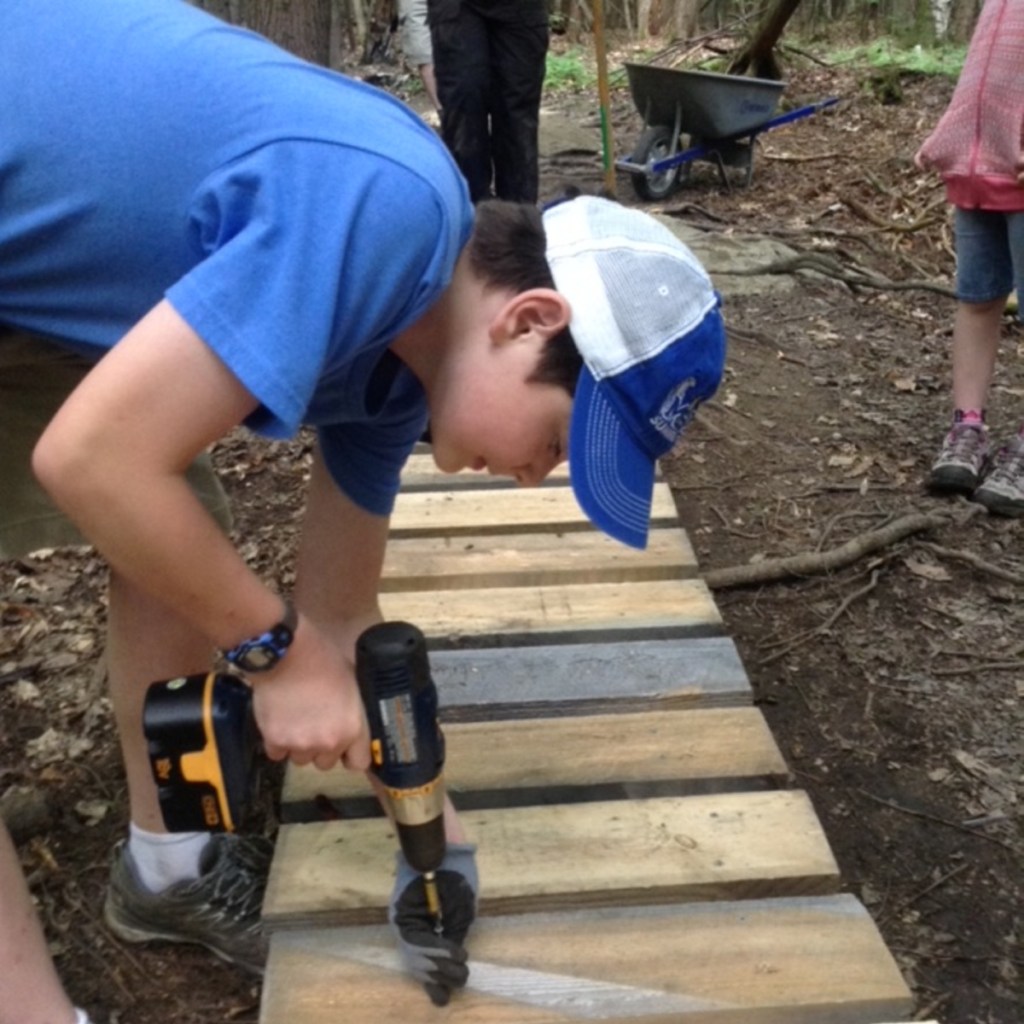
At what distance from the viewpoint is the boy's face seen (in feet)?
4.48

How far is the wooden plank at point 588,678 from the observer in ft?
7.00

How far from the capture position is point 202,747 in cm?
134

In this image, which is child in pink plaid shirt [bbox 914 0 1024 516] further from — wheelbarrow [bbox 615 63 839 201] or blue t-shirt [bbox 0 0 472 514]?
wheelbarrow [bbox 615 63 839 201]

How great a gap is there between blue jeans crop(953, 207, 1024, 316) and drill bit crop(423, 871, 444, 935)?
Answer: 8.56 feet

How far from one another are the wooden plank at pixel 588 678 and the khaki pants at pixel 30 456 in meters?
0.61

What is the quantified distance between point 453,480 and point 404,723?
166 cm

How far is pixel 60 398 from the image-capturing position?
167cm

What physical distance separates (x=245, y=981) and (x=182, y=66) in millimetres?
1344

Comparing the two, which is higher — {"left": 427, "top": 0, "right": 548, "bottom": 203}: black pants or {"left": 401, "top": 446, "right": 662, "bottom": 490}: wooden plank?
{"left": 427, "top": 0, "right": 548, "bottom": 203}: black pants


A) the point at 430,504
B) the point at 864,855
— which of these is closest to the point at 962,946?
the point at 864,855

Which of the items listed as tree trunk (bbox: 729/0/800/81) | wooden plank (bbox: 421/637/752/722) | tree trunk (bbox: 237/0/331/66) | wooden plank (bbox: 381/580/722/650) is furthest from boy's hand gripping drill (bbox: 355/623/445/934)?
tree trunk (bbox: 729/0/800/81)

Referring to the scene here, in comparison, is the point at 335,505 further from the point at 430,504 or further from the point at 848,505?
the point at 848,505

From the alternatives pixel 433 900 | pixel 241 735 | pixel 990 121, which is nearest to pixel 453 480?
pixel 433 900

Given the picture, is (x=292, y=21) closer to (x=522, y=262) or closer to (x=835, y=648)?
(x=835, y=648)
